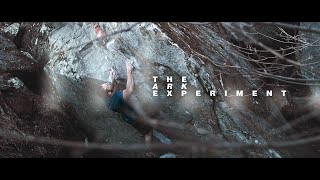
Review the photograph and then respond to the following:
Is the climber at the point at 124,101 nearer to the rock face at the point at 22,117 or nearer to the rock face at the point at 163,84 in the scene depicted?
the rock face at the point at 163,84

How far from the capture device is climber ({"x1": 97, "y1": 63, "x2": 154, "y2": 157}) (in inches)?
155

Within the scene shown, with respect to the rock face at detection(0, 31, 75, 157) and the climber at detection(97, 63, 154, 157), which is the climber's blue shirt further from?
the rock face at detection(0, 31, 75, 157)

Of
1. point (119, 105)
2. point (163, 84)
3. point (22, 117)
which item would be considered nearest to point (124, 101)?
point (119, 105)

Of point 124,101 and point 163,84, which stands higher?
point 163,84

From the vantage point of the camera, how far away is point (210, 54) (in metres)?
4.14

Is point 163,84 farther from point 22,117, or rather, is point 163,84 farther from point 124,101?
point 22,117

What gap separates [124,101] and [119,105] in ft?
0.21

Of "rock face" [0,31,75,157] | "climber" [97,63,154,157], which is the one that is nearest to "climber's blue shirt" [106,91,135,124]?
"climber" [97,63,154,157]

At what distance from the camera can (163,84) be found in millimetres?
3932

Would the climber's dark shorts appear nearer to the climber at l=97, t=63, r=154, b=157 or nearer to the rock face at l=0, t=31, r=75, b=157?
the climber at l=97, t=63, r=154, b=157

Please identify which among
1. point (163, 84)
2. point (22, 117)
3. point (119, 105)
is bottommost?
point (22, 117)

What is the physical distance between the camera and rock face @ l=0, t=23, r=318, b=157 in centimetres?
395
